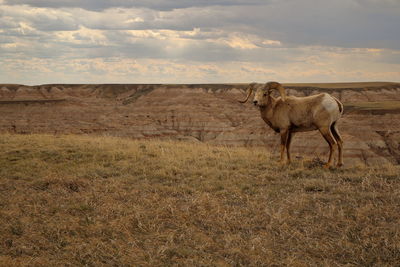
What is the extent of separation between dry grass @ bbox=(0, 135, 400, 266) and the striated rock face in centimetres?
2803

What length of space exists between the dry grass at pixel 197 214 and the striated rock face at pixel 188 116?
91.9 ft

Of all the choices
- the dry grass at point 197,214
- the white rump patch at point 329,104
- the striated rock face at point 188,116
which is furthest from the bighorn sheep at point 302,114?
the striated rock face at point 188,116

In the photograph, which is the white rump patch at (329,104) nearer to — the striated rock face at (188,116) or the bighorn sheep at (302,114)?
the bighorn sheep at (302,114)

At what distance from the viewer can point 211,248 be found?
18.0 feet

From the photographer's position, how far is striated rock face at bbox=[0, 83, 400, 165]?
2026 inches

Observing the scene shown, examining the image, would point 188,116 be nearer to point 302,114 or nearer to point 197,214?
point 302,114

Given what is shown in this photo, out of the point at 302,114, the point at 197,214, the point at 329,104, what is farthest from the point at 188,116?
the point at 197,214

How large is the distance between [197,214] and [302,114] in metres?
5.49

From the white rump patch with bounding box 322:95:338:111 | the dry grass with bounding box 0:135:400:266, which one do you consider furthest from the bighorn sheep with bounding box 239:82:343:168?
the dry grass with bounding box 0:135:400:266

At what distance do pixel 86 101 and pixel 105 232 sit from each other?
81.9 m

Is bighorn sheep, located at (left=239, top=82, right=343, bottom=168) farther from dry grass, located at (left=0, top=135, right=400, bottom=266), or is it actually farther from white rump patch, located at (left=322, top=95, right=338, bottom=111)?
dry grass, located at (left=0, top=135, right=400, bottom=266)

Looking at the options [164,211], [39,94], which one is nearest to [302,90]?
[39,94]

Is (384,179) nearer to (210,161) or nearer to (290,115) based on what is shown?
(290,115)

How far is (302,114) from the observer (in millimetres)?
11008
